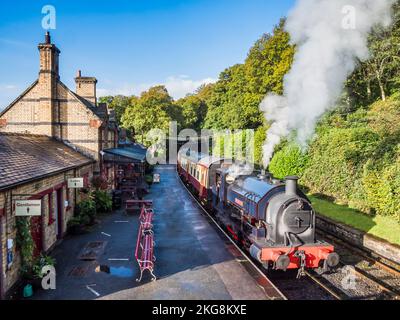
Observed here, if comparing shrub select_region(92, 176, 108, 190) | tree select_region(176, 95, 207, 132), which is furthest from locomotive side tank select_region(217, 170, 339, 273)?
tree select_region(176, 95, 207, 132)

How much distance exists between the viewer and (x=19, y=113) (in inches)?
727

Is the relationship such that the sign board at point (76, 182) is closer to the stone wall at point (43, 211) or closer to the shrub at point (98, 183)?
the stone wall at point (43, 211)

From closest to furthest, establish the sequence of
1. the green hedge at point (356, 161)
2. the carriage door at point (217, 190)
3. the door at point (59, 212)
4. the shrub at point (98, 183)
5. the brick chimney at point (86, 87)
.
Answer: the door at point (59, 212) → the green hedge at point (356, 161) → the carriage door at point (217, 190) → the shrub at point (98, 183) → the brick chimney at point (86, 87)

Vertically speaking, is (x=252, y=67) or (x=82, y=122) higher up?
(x=252, y=67)

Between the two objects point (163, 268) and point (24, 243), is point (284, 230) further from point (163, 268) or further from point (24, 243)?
point (24, 243)

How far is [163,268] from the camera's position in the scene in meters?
9.93

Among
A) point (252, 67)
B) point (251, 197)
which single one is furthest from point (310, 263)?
point (252, 67)

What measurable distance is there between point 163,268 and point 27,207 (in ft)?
13.7

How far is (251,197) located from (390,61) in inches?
812

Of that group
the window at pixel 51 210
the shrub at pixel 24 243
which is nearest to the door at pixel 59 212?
the window at pixel 51 210

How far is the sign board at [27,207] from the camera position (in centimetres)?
840

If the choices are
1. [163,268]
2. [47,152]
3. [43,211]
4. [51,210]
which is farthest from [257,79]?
[163,268]
